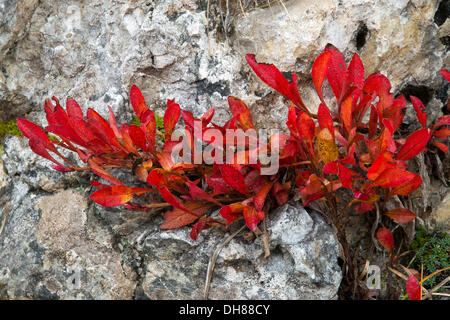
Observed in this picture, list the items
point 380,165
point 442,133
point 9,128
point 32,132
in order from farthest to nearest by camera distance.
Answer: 1. point 9,128
2. point 442,133
3. point 32,132
4. point 380,165

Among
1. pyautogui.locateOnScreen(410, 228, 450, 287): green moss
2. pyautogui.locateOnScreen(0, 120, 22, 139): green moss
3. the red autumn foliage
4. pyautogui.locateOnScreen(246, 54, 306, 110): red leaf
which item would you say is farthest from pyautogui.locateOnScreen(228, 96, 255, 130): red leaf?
pyautogui.locateOnScreen(0, 120, 22, 139): green moss

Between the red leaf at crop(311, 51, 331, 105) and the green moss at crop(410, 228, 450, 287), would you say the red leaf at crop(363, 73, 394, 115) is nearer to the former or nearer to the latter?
the red leaf at crop(311, 51, 331, 105)

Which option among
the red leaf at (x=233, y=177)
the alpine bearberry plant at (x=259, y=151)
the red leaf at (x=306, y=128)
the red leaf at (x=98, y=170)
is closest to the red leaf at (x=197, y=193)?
the alpine bearberry plant at (x=259, y=151)

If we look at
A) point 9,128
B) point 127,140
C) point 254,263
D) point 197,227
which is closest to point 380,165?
point 254,263

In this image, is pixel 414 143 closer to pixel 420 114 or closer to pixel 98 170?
pixel 420 114

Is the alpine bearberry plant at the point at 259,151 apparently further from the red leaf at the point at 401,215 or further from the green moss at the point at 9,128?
the green moss at the point at 9,128

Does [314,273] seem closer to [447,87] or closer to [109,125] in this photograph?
[109,125]

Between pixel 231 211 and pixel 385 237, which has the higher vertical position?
pixel 231 211
